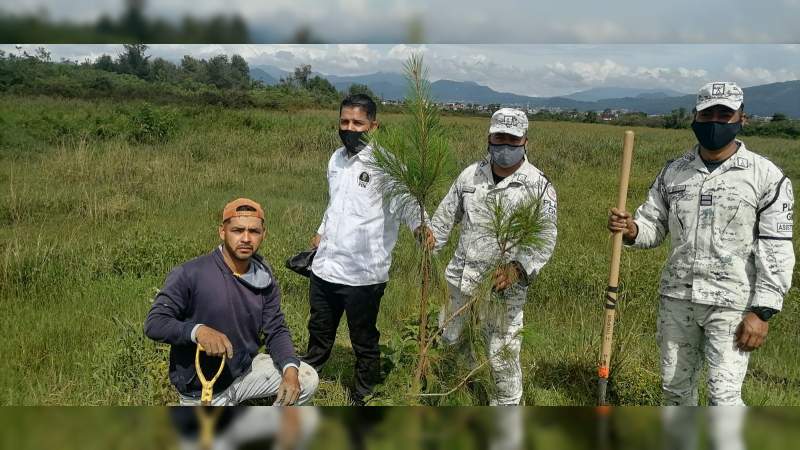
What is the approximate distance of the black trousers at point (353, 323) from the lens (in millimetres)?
3346

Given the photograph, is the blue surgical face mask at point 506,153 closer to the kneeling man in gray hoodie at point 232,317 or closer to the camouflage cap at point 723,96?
the camouflage cap at point 723,96

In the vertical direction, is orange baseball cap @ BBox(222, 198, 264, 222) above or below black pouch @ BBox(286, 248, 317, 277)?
above

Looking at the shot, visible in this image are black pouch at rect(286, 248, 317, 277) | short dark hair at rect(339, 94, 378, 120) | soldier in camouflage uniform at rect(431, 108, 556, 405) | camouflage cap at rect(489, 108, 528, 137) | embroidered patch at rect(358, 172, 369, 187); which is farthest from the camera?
black pouch at rect(286, 248, 317, 277)

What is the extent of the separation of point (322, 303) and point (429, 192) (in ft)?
5.23

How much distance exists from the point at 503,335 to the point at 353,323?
44.8 inches

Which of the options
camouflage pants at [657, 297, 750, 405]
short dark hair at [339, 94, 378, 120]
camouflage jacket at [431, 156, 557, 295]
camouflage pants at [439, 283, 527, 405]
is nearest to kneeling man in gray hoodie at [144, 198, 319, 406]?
camouflage pants at [439, 283, 527, 405]

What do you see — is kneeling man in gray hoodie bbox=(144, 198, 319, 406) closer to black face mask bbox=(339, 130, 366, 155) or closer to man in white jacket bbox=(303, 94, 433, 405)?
man in white jacket bbox=(303, 94, 433, 405)

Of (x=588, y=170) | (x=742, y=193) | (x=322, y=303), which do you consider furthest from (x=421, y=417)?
(x=588, y=170)

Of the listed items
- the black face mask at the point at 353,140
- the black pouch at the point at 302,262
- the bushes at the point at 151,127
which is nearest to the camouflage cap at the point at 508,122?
the black face mask at the point at 353,140

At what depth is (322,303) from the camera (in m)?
3.45

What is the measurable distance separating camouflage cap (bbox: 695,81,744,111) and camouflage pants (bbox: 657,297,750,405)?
946mm

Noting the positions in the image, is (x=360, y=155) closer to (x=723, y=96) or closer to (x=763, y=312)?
(x=723, y=96)

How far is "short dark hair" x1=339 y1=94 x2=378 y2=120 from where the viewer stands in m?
3.12

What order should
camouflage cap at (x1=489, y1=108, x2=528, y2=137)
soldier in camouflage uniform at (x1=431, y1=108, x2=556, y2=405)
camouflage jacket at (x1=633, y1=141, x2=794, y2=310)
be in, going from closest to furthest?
camouflage jacket at (x1=633, y1=141, x2=794, y2=310)
soldier in camouflage uniform at (x1=431, y1=108, x2=556, y2=405)
camouflage cap at (x1=489, y1=108, x2=528, y2=137)
